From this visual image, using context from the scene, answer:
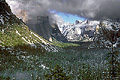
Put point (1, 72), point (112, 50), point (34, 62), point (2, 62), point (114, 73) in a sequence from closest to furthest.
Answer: point (112, 50)
point (114, 73)
point (1, 72)
point (2, 62)
point (34, 62)

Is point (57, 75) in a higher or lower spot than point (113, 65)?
lower

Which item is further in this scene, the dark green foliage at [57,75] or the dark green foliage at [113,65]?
the dark green foliage at [113,65]

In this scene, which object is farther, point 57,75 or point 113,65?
point 113,65

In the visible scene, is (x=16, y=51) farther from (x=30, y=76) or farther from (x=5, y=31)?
(x=30, y=76)

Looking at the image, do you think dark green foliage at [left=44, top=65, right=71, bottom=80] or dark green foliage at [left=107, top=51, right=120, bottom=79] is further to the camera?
dark green foliage at [left=107, top=51, right=120, bottom=79]

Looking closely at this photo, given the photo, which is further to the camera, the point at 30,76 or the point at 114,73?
the point at 30,76

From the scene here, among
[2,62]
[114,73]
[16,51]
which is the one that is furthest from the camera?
[16,51]

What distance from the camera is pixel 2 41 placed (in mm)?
173125

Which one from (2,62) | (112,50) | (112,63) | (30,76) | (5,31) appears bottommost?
(30,76)

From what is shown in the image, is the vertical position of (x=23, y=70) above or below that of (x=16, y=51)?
below

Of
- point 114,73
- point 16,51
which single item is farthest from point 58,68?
point 16,51

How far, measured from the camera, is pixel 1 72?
111m

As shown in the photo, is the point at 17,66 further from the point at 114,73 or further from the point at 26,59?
the point at 114,73

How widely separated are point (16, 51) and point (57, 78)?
180503 millimetres
